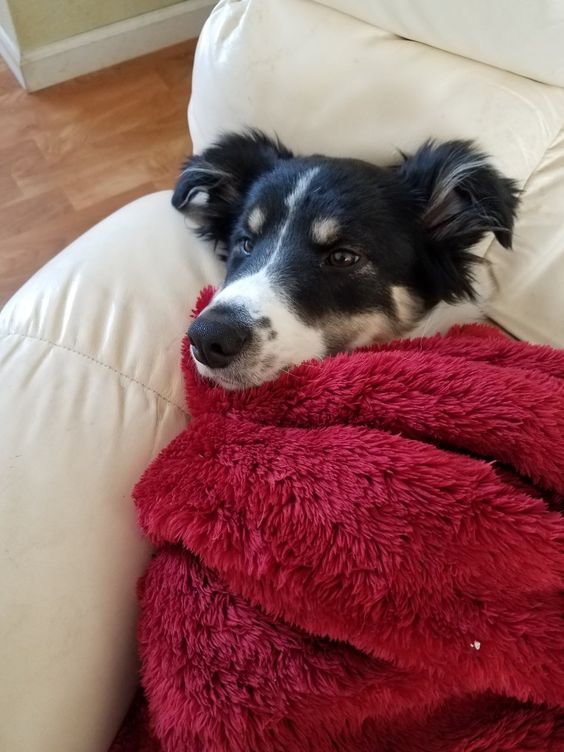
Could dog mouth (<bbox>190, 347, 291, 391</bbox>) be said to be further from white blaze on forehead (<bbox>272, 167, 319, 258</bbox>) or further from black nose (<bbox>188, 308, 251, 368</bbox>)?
white blaze on forehead (<bbox>272, 167, 319, 258</bbox>)

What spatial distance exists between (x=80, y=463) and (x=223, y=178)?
720 mm

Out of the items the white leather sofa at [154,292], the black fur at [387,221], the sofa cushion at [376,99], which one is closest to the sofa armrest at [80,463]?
the white leather sofa at [154,292]

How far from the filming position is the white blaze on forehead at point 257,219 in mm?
1321

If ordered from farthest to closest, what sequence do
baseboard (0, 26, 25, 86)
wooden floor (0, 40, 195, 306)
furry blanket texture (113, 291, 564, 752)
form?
baseboard (0, 26, 25, 86) → wooden floor (0, 40, 195, 306) → furry blanket texture (113, 291, 564, 752)

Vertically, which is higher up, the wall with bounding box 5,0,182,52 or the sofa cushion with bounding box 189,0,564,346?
the sofa cushion with bounding box 189,0,564,346

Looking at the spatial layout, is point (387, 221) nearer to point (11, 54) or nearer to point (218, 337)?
point (218, 337)

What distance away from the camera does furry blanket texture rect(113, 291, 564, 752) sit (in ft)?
2.68

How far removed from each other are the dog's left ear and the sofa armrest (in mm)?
484

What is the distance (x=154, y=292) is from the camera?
1.30 metres

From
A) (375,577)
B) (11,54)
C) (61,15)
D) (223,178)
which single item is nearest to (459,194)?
(223,178)

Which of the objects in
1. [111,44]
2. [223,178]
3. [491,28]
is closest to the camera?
[491,28]

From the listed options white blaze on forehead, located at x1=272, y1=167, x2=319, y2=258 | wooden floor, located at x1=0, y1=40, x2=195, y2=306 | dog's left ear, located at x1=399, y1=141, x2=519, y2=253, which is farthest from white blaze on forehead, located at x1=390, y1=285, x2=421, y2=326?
wooden floor, located at x1=0, y1=40, x2=195, y2=306

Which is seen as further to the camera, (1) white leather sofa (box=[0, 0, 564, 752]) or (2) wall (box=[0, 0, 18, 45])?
(2) wall (box=[0, 0, 18, 45])

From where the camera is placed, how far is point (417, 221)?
1.32 metres
